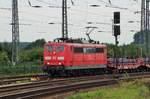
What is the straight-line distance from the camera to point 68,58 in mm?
45625

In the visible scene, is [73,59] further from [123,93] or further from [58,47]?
[123,93]

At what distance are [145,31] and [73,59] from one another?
22.9 m

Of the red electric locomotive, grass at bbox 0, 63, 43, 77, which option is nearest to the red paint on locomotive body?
the red electric locomotive

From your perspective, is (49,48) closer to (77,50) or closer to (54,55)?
(54,55)

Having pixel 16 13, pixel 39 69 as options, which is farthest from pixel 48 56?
pixel 39 69

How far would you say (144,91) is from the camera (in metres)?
25.7

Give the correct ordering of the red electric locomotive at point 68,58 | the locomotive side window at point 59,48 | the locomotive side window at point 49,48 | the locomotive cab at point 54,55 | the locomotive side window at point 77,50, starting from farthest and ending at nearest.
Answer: the locomotive side window at point 49,48 < the locomotive side window at point 77,50 < the locomotive side window at point 59,48 < the locomotive cab at point 54,55 < the red electric locomotive at point 68,58

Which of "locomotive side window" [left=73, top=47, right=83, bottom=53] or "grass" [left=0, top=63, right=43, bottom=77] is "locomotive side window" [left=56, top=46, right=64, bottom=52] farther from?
"grass" [left=0, top=63, right=43, bottom=77]

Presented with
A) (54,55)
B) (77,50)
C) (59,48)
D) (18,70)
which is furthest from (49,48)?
(18,70)

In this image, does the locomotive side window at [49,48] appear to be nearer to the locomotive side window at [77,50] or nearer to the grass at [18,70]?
the locomotive side window at [77,50]

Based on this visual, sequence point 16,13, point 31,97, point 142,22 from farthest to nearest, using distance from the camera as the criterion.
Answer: point 142,22 → point 16,13 → point 31,97

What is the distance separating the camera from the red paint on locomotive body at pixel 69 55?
150 ft

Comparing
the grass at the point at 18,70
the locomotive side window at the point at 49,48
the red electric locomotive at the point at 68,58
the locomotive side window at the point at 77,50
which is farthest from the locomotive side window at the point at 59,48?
the grass at the point at 18,70

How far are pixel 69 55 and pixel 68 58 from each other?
289mm
